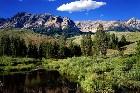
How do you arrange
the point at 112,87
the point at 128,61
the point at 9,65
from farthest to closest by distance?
the point at 9,65 < the point at 128,61 < the point at 112,87

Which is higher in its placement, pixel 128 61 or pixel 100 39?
pixel 100 39

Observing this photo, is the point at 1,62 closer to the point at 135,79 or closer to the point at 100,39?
the point at 100,39

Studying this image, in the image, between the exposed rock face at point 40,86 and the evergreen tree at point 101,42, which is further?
the evergreen tree at point 101,42

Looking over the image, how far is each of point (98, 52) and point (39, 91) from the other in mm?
126604

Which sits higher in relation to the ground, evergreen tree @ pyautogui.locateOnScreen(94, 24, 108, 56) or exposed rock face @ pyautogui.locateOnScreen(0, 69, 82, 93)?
evergreen tree @ pyautogui.locateOnScreen(94, 24, 108, 56)

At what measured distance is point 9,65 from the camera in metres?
152

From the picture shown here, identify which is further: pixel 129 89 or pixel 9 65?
pixel 9 65

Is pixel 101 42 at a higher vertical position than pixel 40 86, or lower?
higher

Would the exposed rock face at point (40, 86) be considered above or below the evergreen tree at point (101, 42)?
below

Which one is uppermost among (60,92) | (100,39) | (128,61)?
(100,39)

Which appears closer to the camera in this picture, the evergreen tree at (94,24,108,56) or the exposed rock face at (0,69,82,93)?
the exposed rock face at (0,69,82,93)

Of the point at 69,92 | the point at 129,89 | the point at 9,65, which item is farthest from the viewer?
the point at 9,65

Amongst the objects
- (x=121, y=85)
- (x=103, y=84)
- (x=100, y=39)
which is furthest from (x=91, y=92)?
(x=100, y=39)

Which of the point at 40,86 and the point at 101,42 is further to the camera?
the point at 101,42
